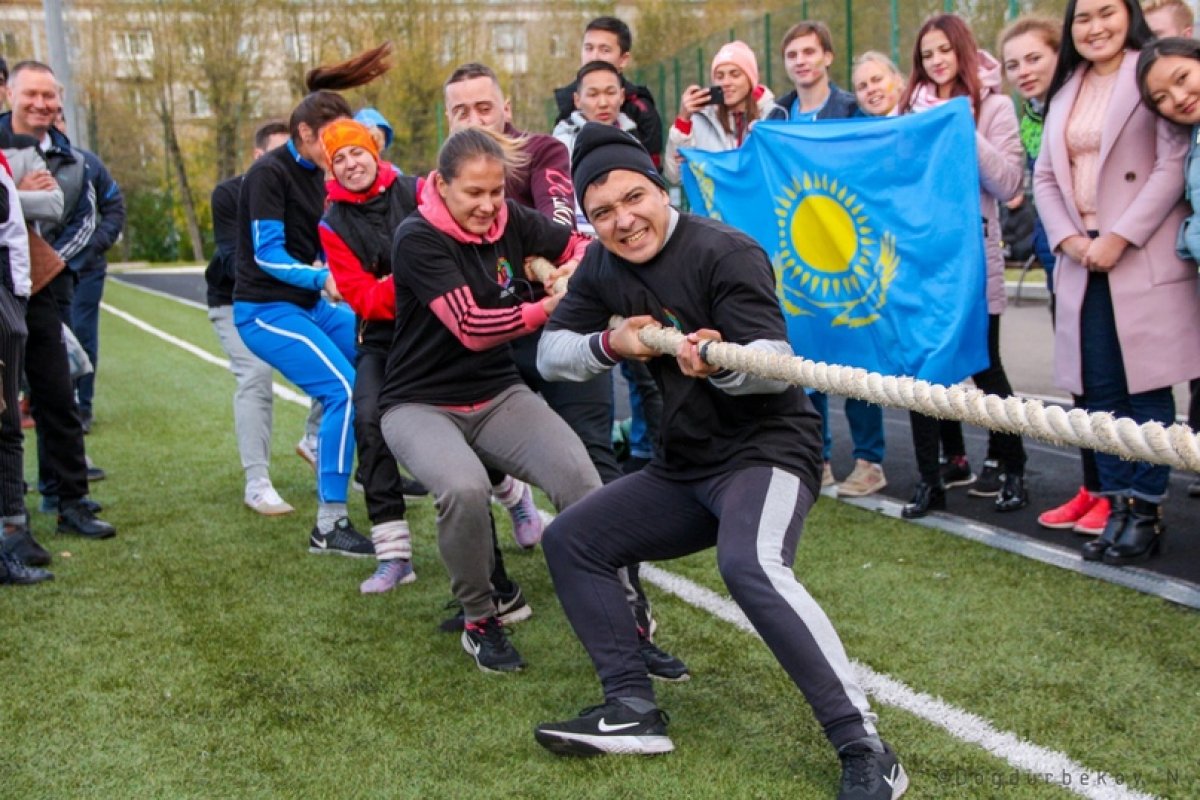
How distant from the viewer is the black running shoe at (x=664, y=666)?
4.12 meters

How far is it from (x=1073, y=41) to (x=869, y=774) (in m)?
3.33

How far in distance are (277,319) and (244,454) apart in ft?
3.86

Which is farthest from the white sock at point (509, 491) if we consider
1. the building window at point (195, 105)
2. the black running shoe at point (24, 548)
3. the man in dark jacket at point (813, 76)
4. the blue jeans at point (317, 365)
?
the building window at point (195, 105)

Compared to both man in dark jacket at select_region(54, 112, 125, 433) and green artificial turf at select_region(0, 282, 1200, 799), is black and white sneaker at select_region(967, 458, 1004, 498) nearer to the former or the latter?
green artificial turf at select_region(0, 282, 1200, 799)

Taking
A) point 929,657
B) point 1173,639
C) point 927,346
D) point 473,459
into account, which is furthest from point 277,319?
point 1173,639

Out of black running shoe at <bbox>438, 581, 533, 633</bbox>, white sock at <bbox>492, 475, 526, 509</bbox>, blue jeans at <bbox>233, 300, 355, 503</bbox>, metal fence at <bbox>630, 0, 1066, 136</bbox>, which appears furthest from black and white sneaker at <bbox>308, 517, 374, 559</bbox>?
metal fence at <bbox>630, 0, 1066, 136</bbox>

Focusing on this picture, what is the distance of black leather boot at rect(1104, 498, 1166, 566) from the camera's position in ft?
16.4

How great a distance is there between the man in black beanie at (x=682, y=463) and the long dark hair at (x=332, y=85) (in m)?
2.34

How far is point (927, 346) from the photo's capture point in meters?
5.98

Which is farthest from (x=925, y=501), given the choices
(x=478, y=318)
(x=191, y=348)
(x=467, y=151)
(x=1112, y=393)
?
(x=191, y=348)

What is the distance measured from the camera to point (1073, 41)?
16.7 feet

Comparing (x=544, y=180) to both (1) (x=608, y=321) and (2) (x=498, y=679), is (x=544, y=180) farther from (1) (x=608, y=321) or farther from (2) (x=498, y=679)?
(2) (x=498, y=679)

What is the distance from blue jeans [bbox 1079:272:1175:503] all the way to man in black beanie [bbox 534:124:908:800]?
2.01 m

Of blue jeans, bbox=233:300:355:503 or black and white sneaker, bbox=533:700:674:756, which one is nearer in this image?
black and white sneaker, bbox=533:700:674:756
